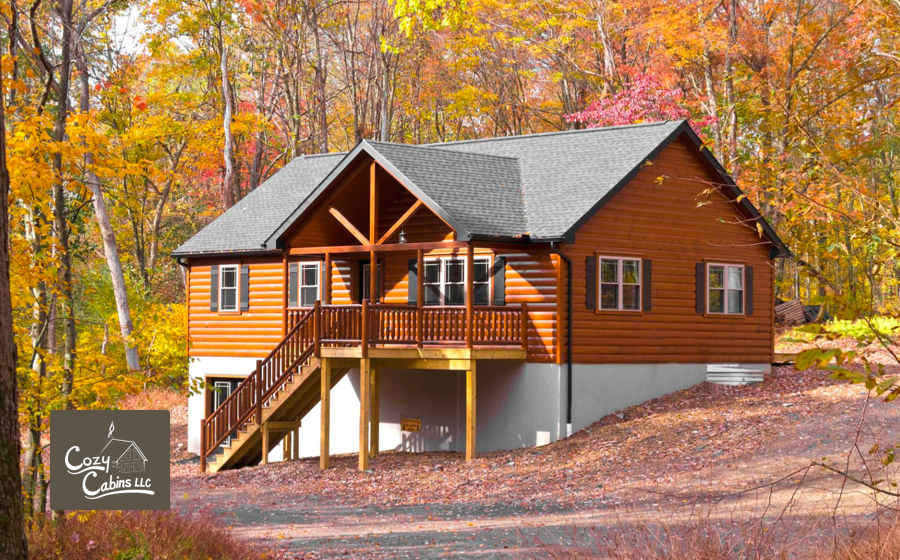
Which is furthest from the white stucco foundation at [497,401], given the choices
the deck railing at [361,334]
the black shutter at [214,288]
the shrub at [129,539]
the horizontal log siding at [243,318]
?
the shrub at [129,539]

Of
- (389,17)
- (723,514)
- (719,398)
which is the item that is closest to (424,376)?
(719,398)

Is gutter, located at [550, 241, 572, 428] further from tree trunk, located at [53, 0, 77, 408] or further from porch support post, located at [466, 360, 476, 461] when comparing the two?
tree trunk, located at [53, 0, 77, 408]

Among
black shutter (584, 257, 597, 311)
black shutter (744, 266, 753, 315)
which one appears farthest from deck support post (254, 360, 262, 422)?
black shutter (744, 266, 753, 315)

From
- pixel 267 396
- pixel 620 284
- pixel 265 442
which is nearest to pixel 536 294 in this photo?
pixel 620 284

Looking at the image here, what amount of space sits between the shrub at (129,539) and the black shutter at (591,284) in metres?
12.4

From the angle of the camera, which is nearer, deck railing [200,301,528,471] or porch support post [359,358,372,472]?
porch support post [359,358,372,472]

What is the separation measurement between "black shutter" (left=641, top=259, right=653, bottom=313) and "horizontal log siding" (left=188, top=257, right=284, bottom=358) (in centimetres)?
909

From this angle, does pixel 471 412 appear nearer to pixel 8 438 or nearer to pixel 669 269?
pixel 669 269

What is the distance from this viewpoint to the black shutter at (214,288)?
28594 millimetres

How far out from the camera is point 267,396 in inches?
887

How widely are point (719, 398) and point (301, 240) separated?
10.2 meters

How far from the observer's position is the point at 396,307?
21578mm

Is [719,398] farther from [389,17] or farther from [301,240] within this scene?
[389,17]

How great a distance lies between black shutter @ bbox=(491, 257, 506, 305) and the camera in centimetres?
2256
